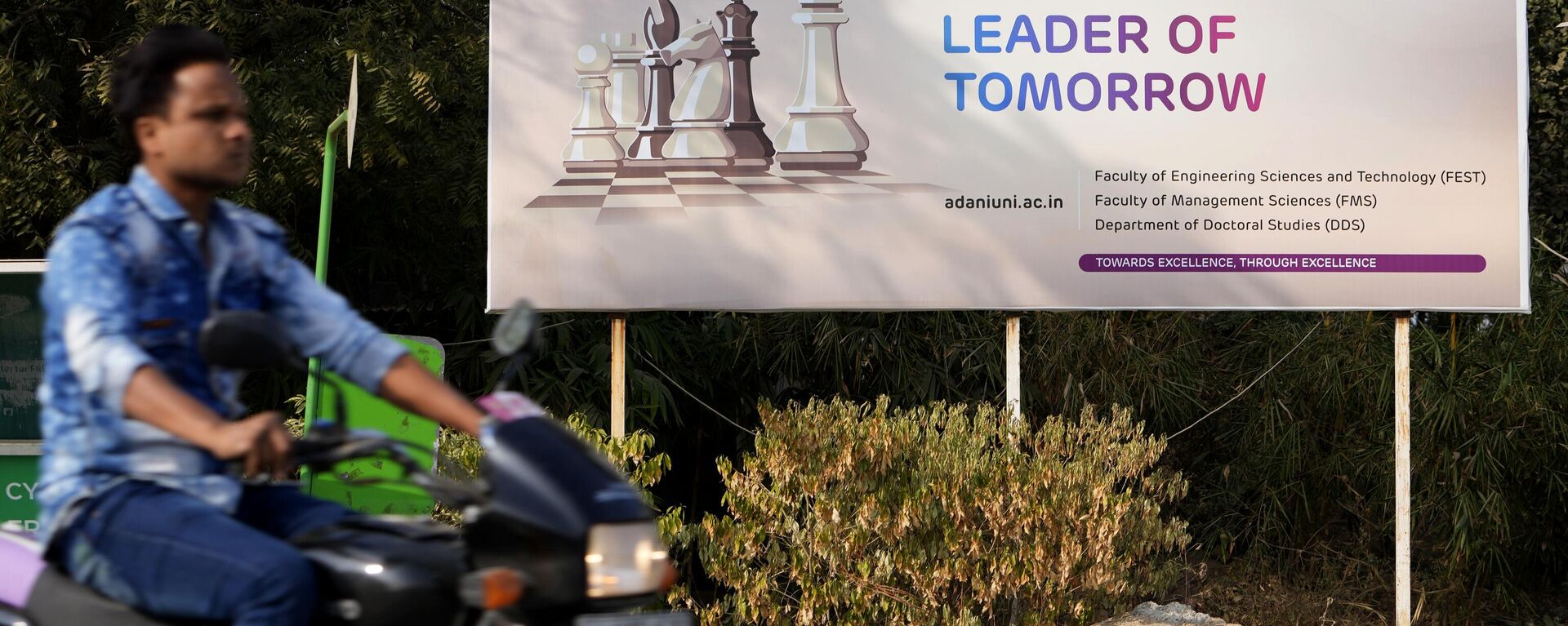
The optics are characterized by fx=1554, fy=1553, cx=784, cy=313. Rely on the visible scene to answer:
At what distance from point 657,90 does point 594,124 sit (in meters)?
0.35

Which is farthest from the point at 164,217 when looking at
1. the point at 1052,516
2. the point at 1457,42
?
the point at 1457,42

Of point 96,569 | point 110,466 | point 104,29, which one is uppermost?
point 104,29

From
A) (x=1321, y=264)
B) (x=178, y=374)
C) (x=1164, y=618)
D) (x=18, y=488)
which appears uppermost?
(x=1321, y=264)

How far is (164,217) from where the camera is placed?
2.32 m

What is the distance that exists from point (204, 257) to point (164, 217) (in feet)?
0.32

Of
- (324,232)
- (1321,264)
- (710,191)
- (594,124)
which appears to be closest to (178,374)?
(324,232)

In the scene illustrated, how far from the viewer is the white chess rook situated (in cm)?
749

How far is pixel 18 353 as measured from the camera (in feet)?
23.1

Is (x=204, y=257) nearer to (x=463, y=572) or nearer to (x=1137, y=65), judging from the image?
(x=463, y=572)

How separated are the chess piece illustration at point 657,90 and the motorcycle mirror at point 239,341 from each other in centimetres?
549

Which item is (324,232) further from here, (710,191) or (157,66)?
(157,66)

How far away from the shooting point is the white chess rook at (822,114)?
7.49 meters

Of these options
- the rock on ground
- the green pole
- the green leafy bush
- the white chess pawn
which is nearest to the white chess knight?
the white chess pawn

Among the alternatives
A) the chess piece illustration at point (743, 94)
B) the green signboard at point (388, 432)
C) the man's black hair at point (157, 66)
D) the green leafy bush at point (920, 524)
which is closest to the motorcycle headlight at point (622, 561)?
the man's black hair at point (157, 66)
